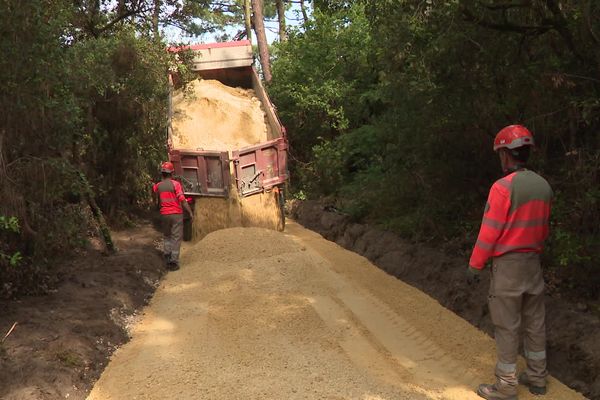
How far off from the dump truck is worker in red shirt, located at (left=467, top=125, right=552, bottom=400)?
20.2ft

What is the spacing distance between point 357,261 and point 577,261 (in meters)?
3.95

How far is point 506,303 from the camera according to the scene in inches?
147

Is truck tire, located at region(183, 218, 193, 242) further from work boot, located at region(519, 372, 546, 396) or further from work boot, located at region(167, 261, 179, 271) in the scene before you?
work boot, located at region(519, 372, 546, 396)

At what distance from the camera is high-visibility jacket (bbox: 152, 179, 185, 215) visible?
7.98m

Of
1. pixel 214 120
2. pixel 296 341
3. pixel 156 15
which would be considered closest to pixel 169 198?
pixel 214 120

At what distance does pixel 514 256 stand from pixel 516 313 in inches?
16.8

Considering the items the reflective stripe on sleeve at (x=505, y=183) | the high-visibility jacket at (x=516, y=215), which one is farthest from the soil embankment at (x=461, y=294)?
the reflective stripe on sleeve at (x=505, y=183)

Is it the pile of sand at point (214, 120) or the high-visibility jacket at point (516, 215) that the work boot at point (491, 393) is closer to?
the high-visibility jacket at point (516, 215)

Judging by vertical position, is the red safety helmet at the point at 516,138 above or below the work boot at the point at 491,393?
above

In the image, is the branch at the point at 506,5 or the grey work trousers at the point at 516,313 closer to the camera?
the grey work trousers at the point at 516,313

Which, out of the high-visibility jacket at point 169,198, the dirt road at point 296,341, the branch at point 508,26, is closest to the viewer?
the dirt road at point 296,341

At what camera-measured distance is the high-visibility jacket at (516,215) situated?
3650mm

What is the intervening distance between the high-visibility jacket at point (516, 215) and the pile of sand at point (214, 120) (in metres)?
7.02

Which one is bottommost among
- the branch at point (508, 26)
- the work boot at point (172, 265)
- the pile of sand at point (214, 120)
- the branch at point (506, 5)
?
the work boot at point (172, 265)
